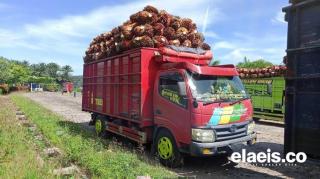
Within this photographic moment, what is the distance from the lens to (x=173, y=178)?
23.9 ft

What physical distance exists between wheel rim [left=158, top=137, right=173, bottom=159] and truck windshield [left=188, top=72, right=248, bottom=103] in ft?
4.46

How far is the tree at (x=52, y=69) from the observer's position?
123688mm

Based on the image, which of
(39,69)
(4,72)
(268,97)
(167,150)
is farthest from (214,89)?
(39,69)

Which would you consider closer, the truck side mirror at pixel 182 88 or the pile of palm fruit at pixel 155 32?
the truck side mirror at pixel 182 88

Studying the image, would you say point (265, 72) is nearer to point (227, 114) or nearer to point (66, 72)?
point (227, 114)

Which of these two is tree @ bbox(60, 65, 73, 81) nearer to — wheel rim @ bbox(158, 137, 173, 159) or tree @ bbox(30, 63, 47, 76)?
tree @ bbox(30, 63, 47, 76)

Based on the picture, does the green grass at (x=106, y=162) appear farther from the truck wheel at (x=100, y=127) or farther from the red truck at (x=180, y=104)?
the truck wheel at (x=100, y=127)

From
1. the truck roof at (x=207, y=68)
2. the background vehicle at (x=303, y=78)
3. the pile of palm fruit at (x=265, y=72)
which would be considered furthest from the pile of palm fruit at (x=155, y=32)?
the pile of palm fruit at (x=265, y=72)

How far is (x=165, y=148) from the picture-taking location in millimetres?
8773

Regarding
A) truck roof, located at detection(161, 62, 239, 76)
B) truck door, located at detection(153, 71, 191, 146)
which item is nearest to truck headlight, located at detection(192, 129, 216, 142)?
truck door, located at detection(153, 71, 191, 146)

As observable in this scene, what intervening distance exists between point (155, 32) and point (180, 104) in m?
2.80

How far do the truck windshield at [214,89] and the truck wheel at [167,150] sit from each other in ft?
4.14

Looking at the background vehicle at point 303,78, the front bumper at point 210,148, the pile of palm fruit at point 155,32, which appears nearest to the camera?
the background vehicle at point 303,78

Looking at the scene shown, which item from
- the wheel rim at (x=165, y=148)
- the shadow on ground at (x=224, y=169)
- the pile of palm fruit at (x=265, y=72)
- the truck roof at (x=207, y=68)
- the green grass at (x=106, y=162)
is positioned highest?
the pile of palm fruit at (x=265, y=72)
